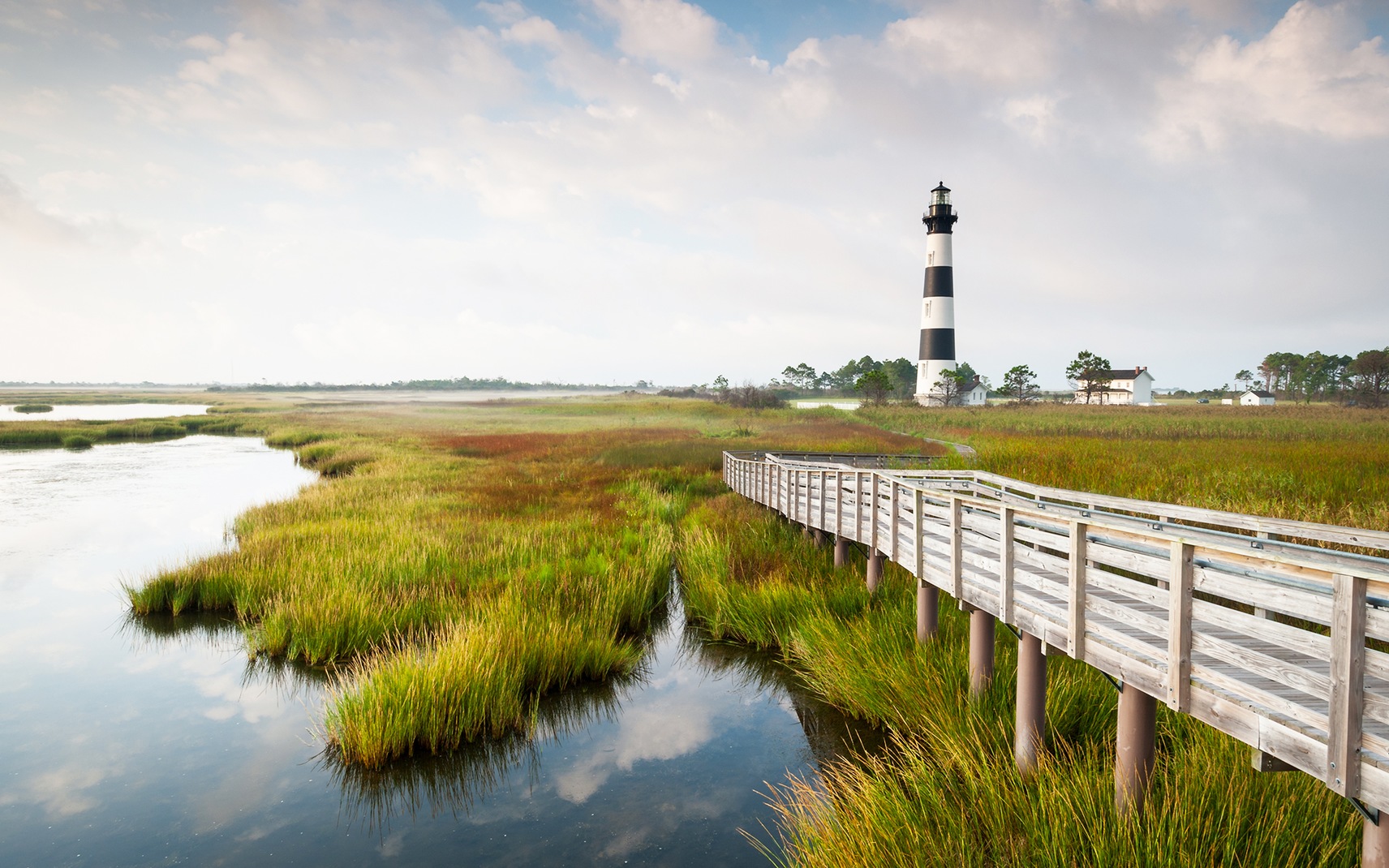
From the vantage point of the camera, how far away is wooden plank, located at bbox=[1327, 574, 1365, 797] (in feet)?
11.0

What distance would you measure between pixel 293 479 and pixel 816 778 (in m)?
27.0

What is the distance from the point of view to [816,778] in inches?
300

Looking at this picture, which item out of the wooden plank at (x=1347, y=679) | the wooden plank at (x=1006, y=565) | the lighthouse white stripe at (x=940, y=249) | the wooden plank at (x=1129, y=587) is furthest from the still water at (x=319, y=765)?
the lighthouse white stripe at (x=940, y=249)

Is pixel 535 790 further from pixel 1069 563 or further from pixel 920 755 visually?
pixel 1069 563

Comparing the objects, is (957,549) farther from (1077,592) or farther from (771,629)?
(771,629)

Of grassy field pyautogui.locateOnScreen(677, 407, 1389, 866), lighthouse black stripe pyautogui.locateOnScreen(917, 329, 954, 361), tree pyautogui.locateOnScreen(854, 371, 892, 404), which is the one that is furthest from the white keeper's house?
grassy field pyautogui.locateOnScreen(677, 407, 1389, 866)

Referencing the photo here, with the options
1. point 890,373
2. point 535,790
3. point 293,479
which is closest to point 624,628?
point 535,790

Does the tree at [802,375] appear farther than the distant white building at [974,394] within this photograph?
Yes

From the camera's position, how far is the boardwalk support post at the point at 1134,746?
5.11m

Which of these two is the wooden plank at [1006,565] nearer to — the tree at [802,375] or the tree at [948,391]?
the tree at [948,391]

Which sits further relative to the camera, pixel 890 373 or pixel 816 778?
pixel 890 373

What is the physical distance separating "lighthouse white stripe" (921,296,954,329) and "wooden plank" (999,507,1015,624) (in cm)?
5319

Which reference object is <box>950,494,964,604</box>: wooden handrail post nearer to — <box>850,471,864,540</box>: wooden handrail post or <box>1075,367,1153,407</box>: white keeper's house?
<box>850,471,864,540</box>: wooden handrail post

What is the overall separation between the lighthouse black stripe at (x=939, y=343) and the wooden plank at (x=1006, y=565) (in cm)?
5322
